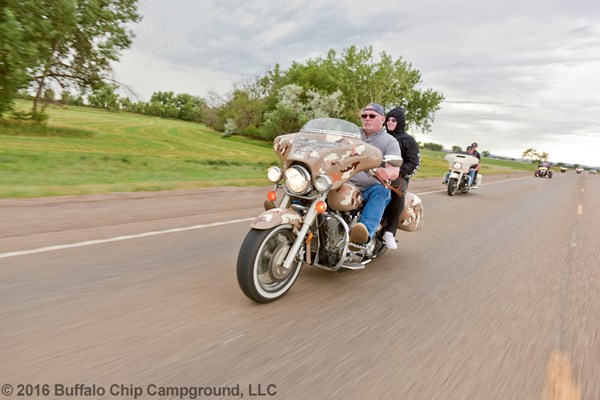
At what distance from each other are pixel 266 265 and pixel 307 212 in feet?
1.93

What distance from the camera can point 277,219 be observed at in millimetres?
3264

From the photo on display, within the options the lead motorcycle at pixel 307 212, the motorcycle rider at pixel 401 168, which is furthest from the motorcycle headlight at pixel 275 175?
the motorcycle rider at pixel 401 168

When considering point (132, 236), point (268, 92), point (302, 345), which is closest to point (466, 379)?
point (302, 345)

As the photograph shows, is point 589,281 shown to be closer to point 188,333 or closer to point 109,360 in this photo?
point 188,333

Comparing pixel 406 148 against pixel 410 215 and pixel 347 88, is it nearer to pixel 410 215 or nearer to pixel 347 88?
pixel 410 215

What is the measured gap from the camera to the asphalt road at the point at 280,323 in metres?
2.32

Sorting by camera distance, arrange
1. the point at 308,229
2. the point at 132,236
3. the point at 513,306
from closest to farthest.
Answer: the point at 308,229 < the point at 513,306 < the point at 132,236

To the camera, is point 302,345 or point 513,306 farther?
point 513,306

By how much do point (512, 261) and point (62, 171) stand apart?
12871 millimetres

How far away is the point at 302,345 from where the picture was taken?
2789mm

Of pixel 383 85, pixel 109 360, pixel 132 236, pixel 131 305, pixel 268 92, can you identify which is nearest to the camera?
pixel 109 360

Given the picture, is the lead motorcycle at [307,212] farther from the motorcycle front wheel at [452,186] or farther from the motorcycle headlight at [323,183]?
the motorcycle front wheel at [452,186]

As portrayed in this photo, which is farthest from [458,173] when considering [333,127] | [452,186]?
[333,127]

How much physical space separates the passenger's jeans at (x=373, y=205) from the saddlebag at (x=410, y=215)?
1.00 meters
